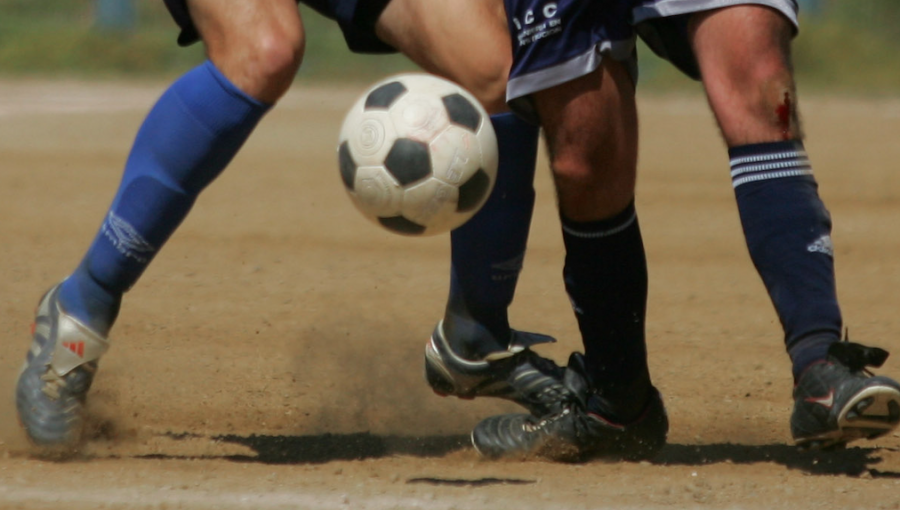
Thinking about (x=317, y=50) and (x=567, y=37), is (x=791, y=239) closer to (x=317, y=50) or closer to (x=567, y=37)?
Result: (x=567, y=37)

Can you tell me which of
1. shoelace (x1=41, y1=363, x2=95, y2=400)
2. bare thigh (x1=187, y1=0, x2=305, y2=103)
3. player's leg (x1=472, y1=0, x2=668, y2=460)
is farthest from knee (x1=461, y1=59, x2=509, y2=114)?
shoelace (x1=41, y1=363, x2=95, y2=400)

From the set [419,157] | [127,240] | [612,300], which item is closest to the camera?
[419,157]

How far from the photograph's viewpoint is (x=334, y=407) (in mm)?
3908

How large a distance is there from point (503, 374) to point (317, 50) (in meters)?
A: 13.0

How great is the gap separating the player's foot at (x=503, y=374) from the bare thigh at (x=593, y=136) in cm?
51

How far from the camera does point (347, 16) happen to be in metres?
3.44

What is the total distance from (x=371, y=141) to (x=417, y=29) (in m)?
0.51

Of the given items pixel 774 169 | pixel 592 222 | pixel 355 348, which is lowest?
pixel 355 348

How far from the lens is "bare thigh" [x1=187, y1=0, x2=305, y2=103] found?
306 cm

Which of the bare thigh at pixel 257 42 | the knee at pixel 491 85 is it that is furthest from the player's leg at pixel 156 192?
the knee at pixel 491 85

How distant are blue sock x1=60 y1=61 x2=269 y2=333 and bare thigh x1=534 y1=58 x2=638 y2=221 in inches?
27.1

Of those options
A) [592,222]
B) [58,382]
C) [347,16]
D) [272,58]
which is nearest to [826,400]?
[592,222]

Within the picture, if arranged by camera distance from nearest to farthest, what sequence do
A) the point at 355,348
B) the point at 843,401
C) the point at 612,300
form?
1. the point at 843,401
2. the point at 612,300
3. the point at 355,348

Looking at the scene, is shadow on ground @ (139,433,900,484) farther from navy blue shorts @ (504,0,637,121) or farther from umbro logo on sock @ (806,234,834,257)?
navy blue shorts @ (504,0,637,121)
